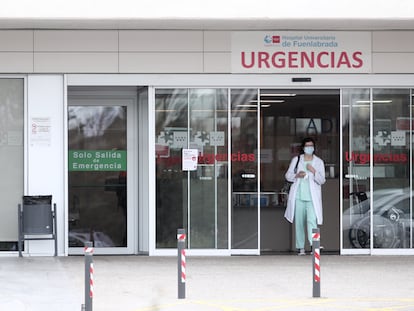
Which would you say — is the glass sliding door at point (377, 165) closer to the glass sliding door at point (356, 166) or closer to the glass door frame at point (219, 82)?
the glass sliding door at point (356, 166)

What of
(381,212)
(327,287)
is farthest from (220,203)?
(327,287)

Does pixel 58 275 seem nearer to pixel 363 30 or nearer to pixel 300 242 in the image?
pixel 300 242

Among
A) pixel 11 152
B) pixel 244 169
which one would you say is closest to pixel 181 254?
pixel 244 169

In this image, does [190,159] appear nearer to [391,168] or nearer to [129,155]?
[129,155]

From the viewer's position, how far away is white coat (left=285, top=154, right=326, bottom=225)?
48.3 feet

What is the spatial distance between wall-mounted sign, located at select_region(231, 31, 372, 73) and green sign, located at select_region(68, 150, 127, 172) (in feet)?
8.87

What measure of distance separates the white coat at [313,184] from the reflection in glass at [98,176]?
9.62 ft

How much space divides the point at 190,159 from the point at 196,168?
18 centimetres

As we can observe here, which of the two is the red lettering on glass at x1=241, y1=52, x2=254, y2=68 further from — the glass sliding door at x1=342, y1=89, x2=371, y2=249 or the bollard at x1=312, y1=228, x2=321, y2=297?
the bollard at x1=312, y1=228, x2=321, y2=297

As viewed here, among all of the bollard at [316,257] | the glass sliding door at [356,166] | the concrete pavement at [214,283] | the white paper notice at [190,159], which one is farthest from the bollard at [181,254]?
the glass sliding door at [356,166]

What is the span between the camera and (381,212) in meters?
15.0

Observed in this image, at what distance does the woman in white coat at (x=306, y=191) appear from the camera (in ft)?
48.3

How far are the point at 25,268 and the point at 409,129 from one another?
678 cm

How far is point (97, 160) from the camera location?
15461mm
